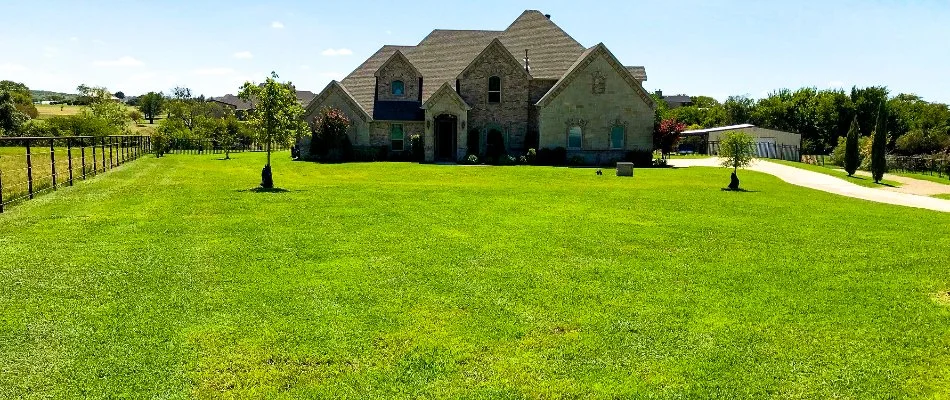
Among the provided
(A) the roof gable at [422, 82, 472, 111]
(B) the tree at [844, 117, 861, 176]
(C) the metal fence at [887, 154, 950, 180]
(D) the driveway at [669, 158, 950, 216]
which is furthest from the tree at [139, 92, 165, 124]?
(B) the tree at [844, 117, 861, 176]

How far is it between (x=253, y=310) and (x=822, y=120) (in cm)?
9241

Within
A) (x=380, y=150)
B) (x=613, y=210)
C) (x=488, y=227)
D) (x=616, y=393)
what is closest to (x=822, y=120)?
(x=380, y=150)

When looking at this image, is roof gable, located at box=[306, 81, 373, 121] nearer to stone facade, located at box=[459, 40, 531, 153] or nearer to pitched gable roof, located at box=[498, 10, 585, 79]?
stone facade, located at box=[459, 40, 531, 153]

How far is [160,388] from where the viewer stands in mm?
6371

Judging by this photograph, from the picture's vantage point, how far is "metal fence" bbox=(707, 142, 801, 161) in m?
69.4

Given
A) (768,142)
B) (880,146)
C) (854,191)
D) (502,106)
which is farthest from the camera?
(768,142)

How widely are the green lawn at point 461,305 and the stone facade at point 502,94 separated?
88.5 feet

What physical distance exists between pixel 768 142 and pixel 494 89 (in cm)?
4013

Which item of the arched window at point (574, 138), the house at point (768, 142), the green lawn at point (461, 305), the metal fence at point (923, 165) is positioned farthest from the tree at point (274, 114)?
the house at point (768, 142)

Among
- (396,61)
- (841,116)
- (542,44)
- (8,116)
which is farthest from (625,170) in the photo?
(8,116)

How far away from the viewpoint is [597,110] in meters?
43.6

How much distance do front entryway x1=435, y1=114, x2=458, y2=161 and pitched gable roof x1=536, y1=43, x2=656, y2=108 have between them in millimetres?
6143

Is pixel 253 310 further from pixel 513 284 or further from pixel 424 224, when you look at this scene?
pixel 424 224

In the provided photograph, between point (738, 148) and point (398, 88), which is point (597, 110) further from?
point (738, 148)
